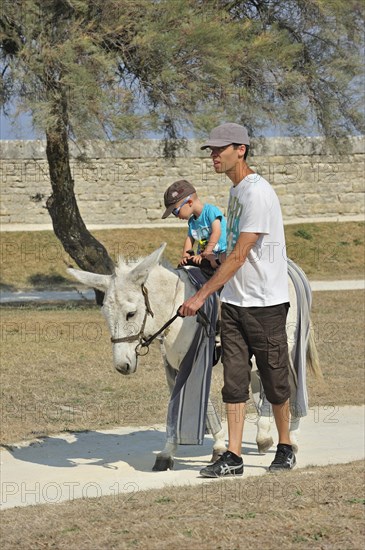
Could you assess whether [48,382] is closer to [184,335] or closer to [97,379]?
[97,379]

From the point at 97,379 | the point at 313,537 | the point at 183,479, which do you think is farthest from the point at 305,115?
the point at 313,537

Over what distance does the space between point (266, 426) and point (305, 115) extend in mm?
11103

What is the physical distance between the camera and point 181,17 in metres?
16.4

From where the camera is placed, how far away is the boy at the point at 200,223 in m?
7.31

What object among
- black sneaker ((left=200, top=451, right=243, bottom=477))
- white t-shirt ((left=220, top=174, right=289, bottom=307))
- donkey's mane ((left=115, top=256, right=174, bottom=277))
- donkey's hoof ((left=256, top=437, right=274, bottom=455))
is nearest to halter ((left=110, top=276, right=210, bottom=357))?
donkey's mane ((left=115, top=256, right=174, bottom=277))

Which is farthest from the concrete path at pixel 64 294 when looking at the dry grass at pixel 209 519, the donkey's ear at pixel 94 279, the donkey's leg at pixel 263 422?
the dry grass at pixel 209 519

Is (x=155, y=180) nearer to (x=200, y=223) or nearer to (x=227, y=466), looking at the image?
(x=200, y=223)

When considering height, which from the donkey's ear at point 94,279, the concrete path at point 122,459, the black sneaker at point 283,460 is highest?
the donkey's ear at point 94,279

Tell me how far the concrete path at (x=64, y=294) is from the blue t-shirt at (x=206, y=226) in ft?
37.5

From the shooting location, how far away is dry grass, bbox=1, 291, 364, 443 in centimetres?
925

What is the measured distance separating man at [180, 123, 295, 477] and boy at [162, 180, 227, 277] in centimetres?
79

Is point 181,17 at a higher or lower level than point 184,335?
higher

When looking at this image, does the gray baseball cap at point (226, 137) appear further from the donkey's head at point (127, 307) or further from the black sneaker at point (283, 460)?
the black sneaker at point (283, 460)

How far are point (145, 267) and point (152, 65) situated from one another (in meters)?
10.2
